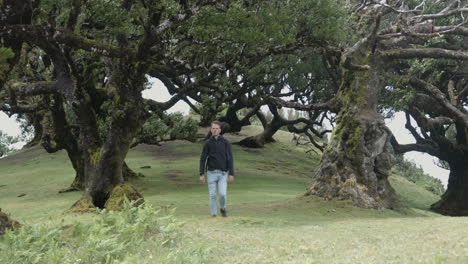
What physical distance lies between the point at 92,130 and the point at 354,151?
9.99 m

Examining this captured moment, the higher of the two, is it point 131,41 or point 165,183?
point 131,41

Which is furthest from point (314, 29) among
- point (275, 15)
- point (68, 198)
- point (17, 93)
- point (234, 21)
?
point (68, 198)

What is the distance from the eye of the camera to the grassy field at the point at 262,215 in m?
7.69

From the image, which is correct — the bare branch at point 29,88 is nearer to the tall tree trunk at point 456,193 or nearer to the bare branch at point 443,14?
the bare branch at point 443,14

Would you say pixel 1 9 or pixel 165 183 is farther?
pixel 165 183

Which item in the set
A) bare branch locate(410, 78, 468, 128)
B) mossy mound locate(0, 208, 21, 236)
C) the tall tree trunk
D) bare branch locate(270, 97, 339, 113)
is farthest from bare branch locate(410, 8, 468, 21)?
mossy mound locate(0, 208, 21, 236)

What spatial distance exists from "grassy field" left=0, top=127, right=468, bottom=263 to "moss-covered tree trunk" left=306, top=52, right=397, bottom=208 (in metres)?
0.67

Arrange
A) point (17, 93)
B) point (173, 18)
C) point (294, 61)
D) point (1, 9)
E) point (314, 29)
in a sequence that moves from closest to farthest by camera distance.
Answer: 1. point (1, 9)
2. point (173, 18)
3. point (17, 93)
4. point (314, 29)
5. point (294, 61)

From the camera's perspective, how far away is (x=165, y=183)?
25.1 meters

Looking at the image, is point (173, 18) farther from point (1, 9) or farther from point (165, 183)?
point (165, 183)

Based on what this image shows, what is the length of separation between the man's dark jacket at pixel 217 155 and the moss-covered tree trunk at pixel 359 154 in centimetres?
547

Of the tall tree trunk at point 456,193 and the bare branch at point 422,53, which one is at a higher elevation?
the bare branch at point 422,53

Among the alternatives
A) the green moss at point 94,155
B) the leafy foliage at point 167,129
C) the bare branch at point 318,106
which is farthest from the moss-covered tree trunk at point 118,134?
the bare branch at point 318,106

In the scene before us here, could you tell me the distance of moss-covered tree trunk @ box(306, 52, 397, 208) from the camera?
1700cm
